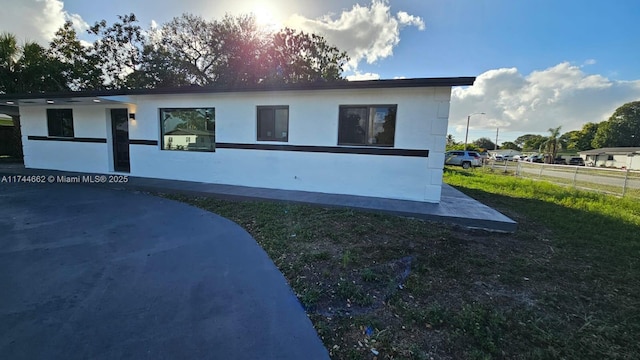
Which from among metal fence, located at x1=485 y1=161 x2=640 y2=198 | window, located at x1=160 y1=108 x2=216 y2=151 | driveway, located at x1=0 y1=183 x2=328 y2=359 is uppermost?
window, located at x1=160 y1=108 x2=216 y2=151

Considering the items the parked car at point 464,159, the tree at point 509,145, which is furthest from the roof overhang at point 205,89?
the tree at point 509,145

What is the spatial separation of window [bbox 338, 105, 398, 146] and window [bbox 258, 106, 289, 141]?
1.50 metres

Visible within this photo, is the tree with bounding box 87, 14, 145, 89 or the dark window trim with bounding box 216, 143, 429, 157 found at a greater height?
the tree with bounding box 87, 14, 145, 89

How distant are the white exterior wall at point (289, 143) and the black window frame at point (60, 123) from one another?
0.20 metres

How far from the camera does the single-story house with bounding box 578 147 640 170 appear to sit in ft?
110

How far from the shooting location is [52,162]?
925cm

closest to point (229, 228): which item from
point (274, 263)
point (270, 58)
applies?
point (274, 263)

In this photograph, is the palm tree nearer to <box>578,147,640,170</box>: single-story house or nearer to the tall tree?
<box>578,147,640,170</box>: single-story house

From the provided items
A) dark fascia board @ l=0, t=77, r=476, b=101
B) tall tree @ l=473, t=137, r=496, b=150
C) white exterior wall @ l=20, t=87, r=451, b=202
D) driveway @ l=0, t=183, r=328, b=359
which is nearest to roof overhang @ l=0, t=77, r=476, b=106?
dark fascia board @ l=0, t=77, r=476, b=101

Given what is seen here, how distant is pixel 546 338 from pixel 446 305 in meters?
0.71

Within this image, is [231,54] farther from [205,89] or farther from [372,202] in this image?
[372,202]

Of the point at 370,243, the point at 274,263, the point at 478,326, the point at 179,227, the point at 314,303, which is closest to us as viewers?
the point at 478,326

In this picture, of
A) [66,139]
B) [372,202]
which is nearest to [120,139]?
[66,139]

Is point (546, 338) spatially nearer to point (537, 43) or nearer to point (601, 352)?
point (601, 352)
